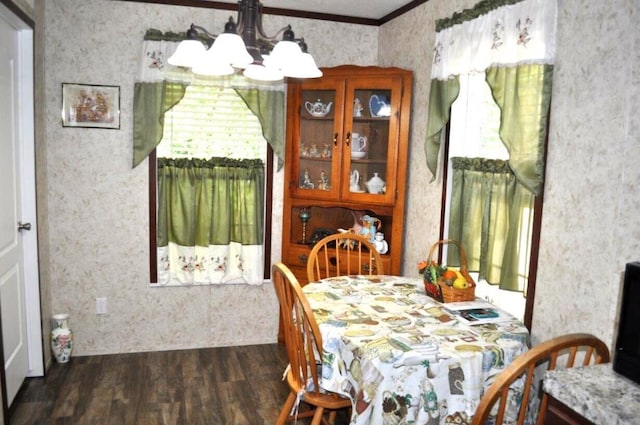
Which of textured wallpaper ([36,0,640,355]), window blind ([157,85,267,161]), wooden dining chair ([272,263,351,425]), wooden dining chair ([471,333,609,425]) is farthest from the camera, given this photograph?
window blind ([157,85,267,161])

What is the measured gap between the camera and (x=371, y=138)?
135 inches

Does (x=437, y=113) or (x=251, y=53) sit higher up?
(x=251, y=53)

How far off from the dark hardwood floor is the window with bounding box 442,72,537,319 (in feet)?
3.51

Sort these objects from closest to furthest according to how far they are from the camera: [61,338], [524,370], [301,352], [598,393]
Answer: [598,393] → [524,370] → [301,352] → [61,338]

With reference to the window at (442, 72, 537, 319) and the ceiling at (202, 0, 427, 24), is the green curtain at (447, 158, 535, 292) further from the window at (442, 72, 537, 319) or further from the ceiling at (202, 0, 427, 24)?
the ceiling at (202, 0, 427, 24)

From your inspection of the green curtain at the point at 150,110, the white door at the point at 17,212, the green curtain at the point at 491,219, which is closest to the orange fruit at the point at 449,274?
the green curtain at the point at 491,219

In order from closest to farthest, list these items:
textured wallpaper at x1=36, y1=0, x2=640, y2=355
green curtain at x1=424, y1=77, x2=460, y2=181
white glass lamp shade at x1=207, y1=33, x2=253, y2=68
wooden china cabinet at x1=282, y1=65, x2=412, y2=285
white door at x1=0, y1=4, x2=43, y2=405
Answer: white glass lamp shade at x1=207, y1=33, x2=253, y2=68 → white door at x1=0, y1=4, x2=43, y2=405 → green curtain at x1=424, y1=77, x2=460, y2=181 → textured wallpaper at x1=36, y1=0, x2=640, y2=355 → wooden china cabinet at x1=282, y1=65, x2=412, y2=285

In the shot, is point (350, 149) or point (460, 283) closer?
point (460, 283)

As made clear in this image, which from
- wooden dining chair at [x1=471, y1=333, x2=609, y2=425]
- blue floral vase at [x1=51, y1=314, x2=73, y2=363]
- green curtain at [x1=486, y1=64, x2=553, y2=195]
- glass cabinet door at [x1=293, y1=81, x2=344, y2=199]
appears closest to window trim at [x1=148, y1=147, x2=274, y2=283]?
glass cabinet door at [x1=293, y1=81, x2=344, y2=199]

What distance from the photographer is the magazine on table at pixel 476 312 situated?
2229 millimetres

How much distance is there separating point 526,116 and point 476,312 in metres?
0.88

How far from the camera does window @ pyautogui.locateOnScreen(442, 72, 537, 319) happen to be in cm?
273

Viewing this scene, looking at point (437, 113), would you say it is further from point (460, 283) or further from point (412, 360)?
point (412, 360)

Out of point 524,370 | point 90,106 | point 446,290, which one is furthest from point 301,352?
point 90,106
